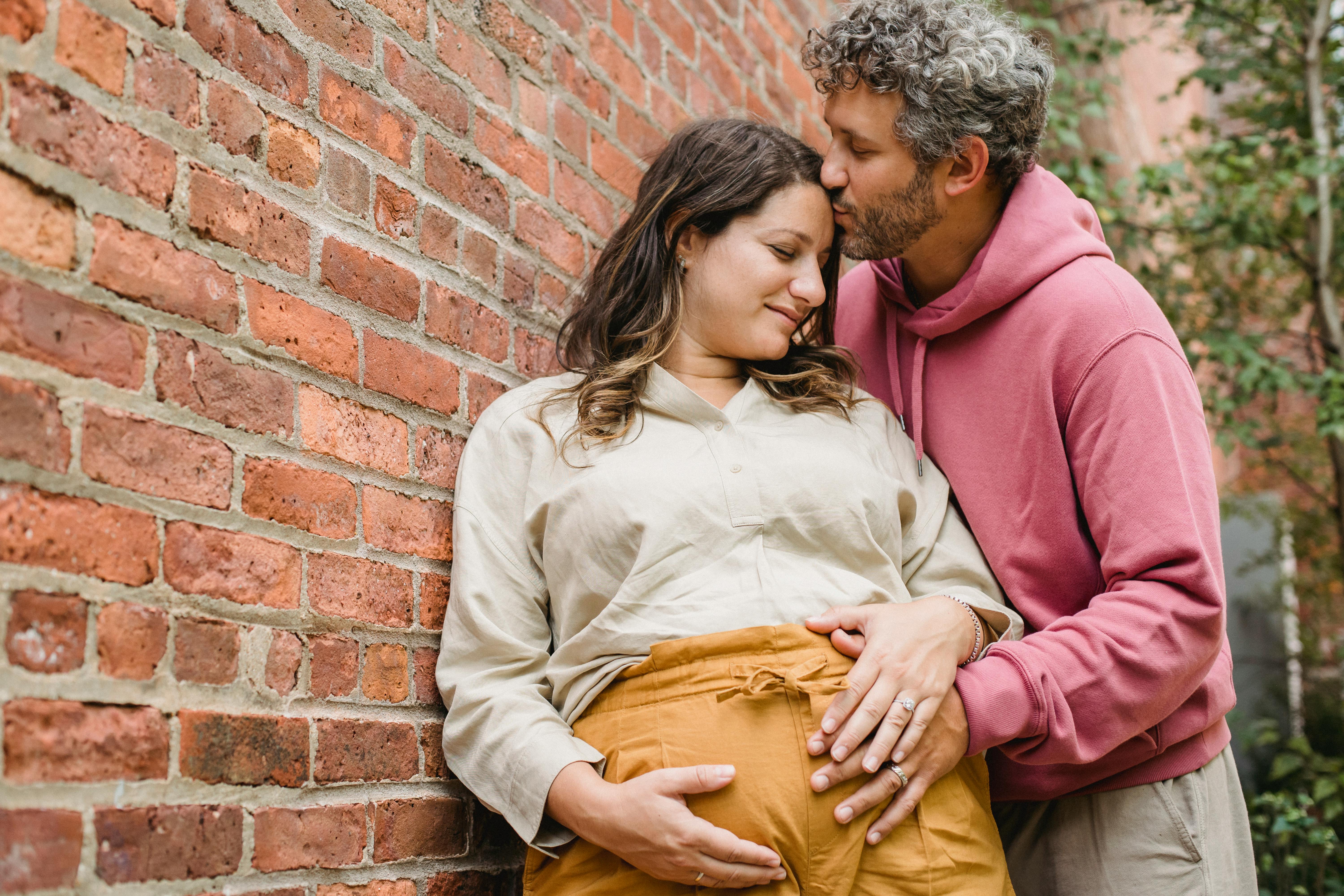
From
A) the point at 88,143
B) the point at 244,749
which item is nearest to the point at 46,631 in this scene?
the point at 244,749

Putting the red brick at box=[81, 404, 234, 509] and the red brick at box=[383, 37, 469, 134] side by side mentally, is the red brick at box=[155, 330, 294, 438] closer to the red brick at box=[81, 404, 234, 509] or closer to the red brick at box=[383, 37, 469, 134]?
the red brick at box=[81, 404, 234, 509]

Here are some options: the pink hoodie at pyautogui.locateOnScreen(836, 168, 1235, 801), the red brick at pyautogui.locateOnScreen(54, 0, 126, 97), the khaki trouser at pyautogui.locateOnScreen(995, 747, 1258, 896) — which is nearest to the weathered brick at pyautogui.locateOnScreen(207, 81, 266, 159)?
the red brick at pyautogui.locateOnScreen(54, 0, 126, 97)

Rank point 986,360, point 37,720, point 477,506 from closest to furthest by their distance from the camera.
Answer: point 37,720, point 477,506, point 986,360

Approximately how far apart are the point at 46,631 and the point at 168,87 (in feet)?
2.15

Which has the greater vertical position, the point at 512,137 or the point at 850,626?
the point at 512,137

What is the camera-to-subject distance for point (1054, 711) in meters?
1.62

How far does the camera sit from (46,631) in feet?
3.76

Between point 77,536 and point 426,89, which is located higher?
point 426,89

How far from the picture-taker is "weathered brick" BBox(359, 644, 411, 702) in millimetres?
1608

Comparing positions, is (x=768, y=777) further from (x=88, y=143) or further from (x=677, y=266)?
(x=88, y=143)

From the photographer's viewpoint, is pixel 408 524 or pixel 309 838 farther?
pixel 408 524

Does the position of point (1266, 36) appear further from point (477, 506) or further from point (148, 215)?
point (148, 215)

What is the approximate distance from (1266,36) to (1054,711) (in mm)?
4160

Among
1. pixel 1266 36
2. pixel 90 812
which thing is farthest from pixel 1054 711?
pixel 1266 36
